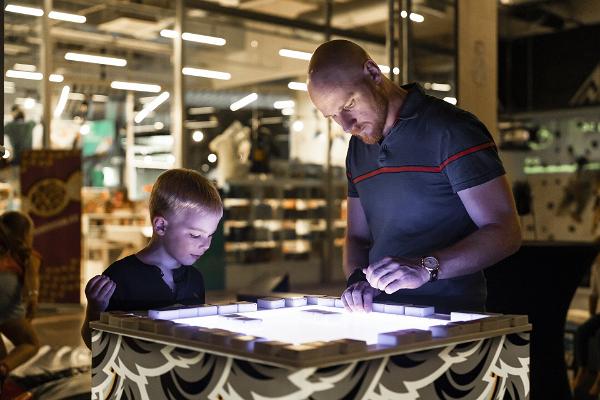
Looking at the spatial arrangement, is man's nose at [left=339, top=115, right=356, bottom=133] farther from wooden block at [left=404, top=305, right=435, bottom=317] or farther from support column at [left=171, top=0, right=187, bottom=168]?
support column at [left=171, top=0, right=187, bottom=168]

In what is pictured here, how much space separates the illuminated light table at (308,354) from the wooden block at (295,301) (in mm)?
79

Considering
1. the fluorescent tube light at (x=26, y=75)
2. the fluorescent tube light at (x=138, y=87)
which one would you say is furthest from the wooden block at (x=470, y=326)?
the fluorescent tube light at (x=138, y=87)

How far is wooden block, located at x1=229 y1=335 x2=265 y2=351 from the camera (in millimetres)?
1379

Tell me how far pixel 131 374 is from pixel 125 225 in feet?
26.8

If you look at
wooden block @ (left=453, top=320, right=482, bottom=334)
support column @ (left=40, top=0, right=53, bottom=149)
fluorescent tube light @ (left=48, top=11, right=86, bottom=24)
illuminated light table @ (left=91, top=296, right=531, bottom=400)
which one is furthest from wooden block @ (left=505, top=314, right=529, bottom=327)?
fluorescent tube light @ (left=48, top=11, right=86, bottom=24)

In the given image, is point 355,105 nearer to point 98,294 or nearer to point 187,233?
point 187,233

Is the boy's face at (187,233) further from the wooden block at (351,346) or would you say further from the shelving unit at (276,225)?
the shelving unit at (276,225)

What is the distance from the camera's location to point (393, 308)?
6.28 feet

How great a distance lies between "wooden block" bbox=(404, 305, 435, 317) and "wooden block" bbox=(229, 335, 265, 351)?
524mm

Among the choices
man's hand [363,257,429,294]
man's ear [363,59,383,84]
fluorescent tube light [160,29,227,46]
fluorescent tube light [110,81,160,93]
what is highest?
fluorescent tube light [160,29,227,46]

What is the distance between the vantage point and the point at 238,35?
1055 cm

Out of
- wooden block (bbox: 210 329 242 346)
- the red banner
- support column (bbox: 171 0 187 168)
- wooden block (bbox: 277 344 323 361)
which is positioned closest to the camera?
wooden block (bbox: 277 344 323 361)

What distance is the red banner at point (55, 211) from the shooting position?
7.38 meters

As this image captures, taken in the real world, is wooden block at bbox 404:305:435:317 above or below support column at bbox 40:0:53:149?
below
